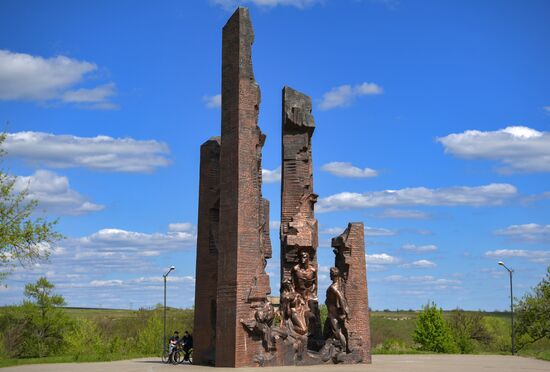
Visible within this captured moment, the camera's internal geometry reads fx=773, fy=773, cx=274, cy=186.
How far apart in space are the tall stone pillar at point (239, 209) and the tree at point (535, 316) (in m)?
27.4

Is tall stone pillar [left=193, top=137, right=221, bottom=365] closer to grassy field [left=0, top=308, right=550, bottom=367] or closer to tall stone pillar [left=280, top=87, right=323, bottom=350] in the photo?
tall stone pillar [left=280, top=87, right=323, bottom=350]

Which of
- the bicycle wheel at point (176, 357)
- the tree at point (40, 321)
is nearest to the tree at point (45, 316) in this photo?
the tree at point (40, 321)

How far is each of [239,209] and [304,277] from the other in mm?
4574

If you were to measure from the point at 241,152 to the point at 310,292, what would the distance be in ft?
20.6

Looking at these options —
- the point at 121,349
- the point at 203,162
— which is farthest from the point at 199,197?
the point at 121,349

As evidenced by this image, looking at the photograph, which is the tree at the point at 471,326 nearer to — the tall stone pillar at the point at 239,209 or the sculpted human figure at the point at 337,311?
the sculpted human figure at the point at 337,311

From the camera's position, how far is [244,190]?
25.6 metres

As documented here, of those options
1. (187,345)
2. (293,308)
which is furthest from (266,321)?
(187,345)

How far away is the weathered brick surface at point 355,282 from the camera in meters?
27.8

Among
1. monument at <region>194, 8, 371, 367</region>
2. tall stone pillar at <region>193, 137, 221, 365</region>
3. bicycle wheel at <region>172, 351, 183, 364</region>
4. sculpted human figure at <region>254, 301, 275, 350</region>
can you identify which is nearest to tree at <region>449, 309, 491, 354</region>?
monument at <region>194, 8, 371, 367</region>

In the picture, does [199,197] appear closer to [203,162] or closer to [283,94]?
[203,162]

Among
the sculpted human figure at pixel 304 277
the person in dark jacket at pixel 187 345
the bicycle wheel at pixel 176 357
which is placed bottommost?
the bicycle wheel at pixel 176 357

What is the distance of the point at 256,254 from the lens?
83.6ft

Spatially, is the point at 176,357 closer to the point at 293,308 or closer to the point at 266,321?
the point at 293,308
